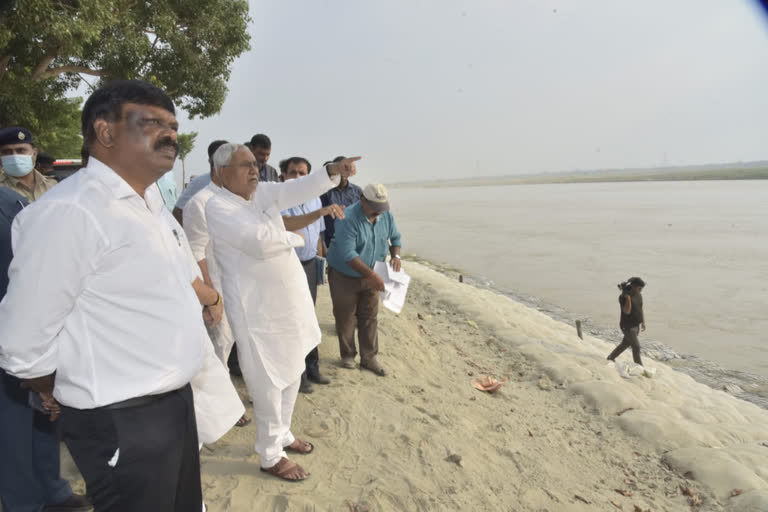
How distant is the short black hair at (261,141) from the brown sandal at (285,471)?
123 inches

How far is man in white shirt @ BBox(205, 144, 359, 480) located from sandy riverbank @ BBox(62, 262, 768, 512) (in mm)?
438

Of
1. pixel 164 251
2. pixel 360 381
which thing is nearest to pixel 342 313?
pixel 360 381

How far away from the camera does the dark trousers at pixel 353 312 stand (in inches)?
170

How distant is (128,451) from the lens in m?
1.36

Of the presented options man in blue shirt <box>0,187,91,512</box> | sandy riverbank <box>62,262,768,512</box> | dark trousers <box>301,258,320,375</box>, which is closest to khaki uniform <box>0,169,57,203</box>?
man in blue shirt <box>0,187,91,512</box>

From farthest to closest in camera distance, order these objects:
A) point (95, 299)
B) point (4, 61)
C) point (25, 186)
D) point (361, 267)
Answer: point (4, 61), point (361, 267), point (25, 186), point (95, 299)

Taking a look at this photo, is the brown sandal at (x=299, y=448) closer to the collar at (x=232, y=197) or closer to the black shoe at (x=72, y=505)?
the black shoe at (x=72, y=505)

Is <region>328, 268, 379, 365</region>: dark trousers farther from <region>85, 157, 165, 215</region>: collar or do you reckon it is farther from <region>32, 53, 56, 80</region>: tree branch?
<region>32, 53, 56, 80</region>: tree branch

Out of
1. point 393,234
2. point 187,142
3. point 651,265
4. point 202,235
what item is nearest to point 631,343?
→ point 393,234

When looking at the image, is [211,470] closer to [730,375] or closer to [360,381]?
[360,381]

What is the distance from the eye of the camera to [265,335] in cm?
260

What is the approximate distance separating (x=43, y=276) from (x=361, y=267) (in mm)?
2890

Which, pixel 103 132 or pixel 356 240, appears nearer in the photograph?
pixel 103 132

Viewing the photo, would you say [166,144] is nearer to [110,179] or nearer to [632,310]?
[110,179]
